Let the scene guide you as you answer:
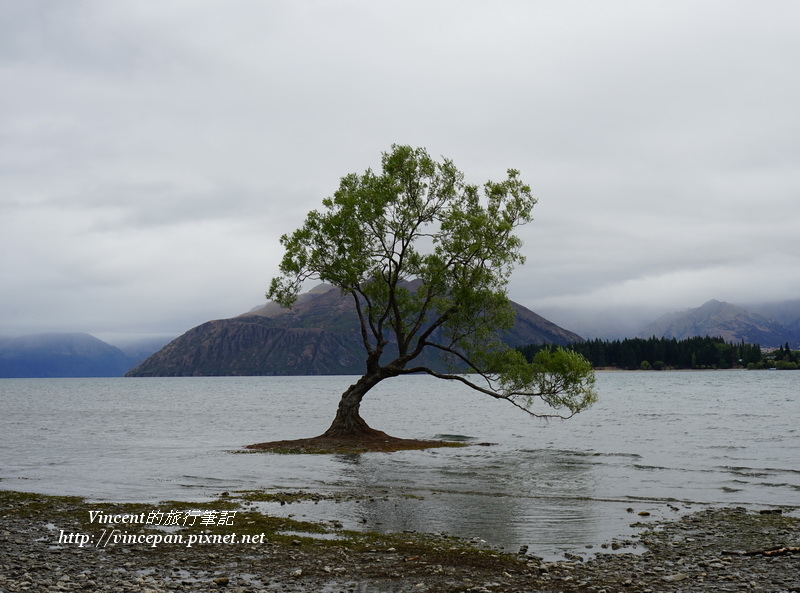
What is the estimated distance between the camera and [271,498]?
27562 mm

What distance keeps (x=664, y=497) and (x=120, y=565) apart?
2083 centimetres

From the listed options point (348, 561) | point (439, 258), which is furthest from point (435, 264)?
point (348, 561)

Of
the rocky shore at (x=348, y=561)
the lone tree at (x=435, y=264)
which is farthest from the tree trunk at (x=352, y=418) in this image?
the rocky shore at (x=348, y=561)

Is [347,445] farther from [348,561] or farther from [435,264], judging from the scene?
[348,561]

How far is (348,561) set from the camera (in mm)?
17391

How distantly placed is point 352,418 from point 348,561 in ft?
106

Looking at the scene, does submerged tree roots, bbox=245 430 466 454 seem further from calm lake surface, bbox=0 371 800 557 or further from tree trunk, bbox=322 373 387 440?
calm lake surface, bbox=0 371 800 557

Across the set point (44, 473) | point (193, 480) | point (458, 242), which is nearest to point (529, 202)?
point (458, 242)

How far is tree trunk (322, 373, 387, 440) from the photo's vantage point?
4875 centimetres

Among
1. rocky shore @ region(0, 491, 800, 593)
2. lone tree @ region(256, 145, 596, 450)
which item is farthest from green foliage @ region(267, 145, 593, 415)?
rocky shore @ region(0, 491, 800, 593)

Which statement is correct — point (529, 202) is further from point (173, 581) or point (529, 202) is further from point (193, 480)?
point (173, 581)

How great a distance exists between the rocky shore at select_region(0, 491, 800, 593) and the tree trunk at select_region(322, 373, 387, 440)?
25.8 m

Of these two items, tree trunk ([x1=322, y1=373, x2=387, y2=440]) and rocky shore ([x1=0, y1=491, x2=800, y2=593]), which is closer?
rocky shore ([x1=0, y1=491, x2=800, y2=593])

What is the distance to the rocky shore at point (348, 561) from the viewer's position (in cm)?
1516
